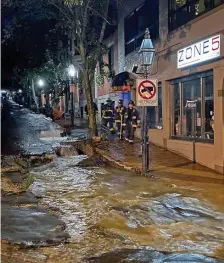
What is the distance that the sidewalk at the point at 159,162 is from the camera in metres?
11.6

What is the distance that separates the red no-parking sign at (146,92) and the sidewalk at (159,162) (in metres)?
1.99

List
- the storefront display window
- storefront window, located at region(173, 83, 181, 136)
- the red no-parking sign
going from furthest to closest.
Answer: storefront window, located at region(173, 83, 181, 136) < the storefront display window < the red no-parking sign

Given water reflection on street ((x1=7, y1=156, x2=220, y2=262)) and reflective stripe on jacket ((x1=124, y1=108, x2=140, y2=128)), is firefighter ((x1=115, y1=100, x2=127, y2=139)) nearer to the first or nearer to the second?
reflective stripe on jacket ((x1=124, y1=108, x2=140, y2=128))

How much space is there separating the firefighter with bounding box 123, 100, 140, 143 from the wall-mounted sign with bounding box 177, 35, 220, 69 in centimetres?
346

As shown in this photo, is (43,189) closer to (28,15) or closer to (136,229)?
(136,229)

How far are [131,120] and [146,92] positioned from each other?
592 centimetres

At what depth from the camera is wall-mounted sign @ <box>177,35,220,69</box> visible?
12.0m

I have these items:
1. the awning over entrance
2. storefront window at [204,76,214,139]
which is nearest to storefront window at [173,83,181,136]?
storefront window at [204,76,214,139]

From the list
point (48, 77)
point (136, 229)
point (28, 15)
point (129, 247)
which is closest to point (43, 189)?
point (136, 229)

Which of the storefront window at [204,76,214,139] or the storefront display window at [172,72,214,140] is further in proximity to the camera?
the storefront display window at [172,72,214,140]

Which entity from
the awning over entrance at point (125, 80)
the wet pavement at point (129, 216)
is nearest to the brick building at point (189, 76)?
the wet pavement at point (129, 216)

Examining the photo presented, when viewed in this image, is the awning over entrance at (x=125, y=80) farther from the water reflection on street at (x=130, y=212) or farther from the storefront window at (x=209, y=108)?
the water reflection on street at (x=130, y=212)

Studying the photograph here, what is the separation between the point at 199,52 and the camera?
508 inches

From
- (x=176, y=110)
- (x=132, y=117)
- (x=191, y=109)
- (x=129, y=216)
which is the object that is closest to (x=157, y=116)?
(x=132, y=117)
